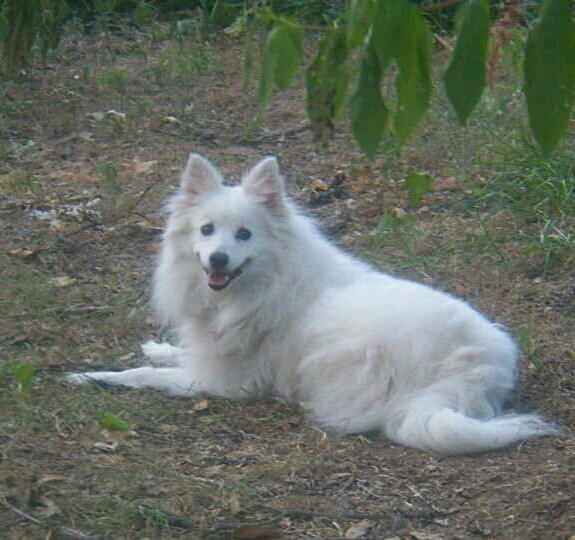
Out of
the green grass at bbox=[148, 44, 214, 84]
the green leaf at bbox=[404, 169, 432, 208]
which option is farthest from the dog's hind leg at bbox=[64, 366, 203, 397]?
the green grass at bbox=[148, 44, 214, 84]

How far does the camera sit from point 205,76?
9.94 meters

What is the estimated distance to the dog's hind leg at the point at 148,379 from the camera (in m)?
5.27

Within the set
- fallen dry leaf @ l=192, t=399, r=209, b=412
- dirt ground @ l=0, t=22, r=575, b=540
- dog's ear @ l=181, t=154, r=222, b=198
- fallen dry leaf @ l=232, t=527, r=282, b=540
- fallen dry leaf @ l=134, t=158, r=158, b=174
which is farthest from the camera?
fallen dry leaf @ l=134, t=158, r=158, b=174

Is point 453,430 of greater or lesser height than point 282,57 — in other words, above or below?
below

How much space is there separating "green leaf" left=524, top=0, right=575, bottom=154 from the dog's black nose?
3.53 metres

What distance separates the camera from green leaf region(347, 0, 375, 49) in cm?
210

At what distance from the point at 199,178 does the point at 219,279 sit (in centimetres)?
46

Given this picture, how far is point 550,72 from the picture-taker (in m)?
1.86

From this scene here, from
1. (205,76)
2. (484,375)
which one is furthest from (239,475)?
(205,76)

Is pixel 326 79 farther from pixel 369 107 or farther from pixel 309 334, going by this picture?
pixel 309 334

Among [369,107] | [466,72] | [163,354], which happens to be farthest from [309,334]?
[466,72]

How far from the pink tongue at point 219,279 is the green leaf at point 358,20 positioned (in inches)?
131

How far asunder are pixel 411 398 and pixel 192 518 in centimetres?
124

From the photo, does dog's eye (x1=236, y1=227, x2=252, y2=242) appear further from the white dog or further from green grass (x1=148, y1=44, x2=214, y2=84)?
green grass (x1=148, y1=44, x2=214, y2=84)
